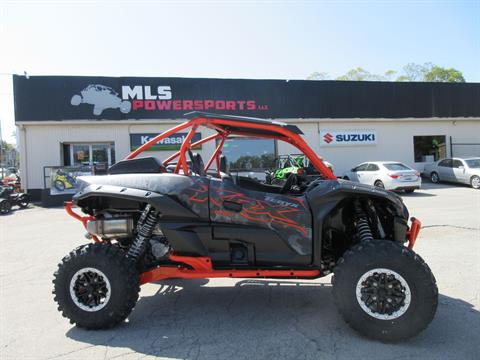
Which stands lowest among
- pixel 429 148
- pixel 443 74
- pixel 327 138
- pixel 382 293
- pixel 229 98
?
pixel 382 293

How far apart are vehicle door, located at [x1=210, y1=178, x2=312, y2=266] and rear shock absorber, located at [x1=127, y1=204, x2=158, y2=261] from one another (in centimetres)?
62

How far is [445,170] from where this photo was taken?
18812 millimetres

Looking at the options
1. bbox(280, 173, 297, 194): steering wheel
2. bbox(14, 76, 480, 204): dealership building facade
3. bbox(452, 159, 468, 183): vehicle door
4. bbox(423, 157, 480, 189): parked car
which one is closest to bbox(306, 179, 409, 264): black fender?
bbox(280, 173, 297, 194): steering wheel

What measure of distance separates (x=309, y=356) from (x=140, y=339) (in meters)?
1.48

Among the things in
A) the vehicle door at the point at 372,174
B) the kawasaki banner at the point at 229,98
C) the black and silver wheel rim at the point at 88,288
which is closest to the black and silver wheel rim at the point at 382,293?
the black and silver wheel rim at the point at 88,288

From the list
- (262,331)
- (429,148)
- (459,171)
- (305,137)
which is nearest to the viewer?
(262,331)

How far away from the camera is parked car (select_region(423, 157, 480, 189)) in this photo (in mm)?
→ 16969

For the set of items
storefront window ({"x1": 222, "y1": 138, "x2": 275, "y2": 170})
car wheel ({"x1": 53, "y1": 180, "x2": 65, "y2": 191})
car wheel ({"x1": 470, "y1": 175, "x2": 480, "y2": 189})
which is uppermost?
storefront window ({"x1": 222, "y1": 138, "x2": 275, "y2": 170})

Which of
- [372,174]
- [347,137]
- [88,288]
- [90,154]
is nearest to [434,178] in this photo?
[347,137]

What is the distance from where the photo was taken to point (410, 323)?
10.1 ft

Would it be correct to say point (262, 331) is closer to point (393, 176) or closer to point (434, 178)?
point (393, 176)

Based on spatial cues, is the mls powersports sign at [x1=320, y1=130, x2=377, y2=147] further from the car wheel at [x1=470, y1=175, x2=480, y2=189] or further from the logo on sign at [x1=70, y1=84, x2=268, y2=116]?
the car wheel at [x1=470, y1=175, x2=480, y2=189]

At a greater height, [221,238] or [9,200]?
[221,238]

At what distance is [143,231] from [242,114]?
16.3m
